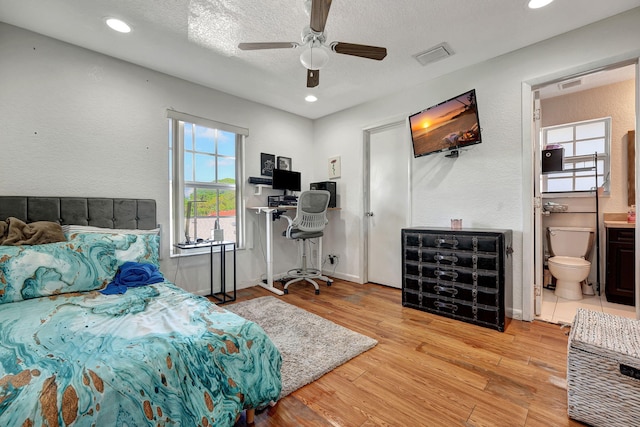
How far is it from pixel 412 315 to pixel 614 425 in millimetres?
1512

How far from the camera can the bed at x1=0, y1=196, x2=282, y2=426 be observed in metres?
0.90

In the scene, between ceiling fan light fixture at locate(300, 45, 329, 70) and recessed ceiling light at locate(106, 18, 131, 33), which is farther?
recessed ceiling light at locate(106, 18, 131, 33)

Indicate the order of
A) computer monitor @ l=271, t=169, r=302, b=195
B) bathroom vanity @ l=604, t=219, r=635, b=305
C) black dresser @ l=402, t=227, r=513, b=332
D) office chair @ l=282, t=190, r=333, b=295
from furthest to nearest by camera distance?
computer monitor @ l=271, t=169, r=302, b=195 < office chair @ l=282, t=190, r=333, b=295 < bathroom vanity @ l=604, t=219, r=635, b=305 < black dresser @ l=402, t=227, r=513, b=332

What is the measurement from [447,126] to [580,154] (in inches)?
85.2

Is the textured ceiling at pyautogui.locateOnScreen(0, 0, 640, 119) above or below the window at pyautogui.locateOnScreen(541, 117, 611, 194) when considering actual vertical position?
above

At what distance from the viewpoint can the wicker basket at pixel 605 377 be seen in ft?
4.16

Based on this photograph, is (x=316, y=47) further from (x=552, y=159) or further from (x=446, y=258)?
(x=552, y=159)

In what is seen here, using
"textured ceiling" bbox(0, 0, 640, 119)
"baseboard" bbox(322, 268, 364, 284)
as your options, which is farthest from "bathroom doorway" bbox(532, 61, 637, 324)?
"baseboard" bbox(322, 268, 364, 284)

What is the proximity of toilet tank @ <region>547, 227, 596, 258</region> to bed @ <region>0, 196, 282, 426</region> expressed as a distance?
3.91 meters

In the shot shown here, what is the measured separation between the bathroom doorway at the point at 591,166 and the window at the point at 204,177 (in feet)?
12.1

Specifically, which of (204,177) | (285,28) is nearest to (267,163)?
(204,177)

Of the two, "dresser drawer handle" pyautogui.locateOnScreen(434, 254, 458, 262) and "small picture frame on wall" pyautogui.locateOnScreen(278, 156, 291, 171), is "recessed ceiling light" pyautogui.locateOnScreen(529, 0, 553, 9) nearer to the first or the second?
"dresser drawer handle" pyautogui.locateOnScreen(434, 254, 458, 262)

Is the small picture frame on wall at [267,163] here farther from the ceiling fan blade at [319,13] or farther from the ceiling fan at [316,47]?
the ceiling fan blade at [319,13]

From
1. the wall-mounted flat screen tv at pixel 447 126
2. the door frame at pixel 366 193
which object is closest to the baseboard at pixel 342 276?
the door frame at pixel 366 193
